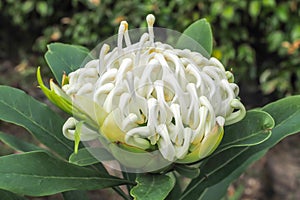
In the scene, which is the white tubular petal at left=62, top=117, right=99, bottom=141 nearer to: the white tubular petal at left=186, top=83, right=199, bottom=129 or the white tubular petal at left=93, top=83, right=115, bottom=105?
the white tubular petal at left=93, top=83, right=115, bottom=105

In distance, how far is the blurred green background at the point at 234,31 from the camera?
10.9ft

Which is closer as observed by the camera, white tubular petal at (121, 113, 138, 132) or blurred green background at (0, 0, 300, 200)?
white tubular petal at (121, 113, 138, 132)

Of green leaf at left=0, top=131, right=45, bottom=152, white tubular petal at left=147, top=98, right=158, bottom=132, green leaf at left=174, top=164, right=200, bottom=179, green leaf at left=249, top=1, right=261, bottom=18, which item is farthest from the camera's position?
green leaf at left=249, top=1, right=261, bottom=18

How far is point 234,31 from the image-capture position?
3.59 m

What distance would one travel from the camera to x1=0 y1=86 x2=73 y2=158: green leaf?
1.00 meters

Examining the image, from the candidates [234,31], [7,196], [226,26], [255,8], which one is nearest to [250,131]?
[7,196]

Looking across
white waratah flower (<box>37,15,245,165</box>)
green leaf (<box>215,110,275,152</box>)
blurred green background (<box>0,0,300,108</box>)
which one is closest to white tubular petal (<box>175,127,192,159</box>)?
white waratah flower (<box>37,15,245,165</box>)

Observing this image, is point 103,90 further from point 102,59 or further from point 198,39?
point 198,39

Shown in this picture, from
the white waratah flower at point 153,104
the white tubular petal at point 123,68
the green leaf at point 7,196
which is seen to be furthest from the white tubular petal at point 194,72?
the green leaf at point 7,196

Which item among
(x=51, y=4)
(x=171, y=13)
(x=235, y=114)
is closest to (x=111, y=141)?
(x=235, y=114)

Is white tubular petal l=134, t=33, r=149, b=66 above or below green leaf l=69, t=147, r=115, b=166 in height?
above

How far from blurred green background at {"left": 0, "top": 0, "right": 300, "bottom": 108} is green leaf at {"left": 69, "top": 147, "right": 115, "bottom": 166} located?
97.5 inches

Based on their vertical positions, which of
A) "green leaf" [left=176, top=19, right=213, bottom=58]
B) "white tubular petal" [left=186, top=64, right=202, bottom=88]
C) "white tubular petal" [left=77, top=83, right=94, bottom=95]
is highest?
"white tubular petal" [left=77, top=83, right=94, bottom=95]

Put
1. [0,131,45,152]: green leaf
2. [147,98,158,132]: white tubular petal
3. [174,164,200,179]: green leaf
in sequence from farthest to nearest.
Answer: [0,131,45,152]: green leaf
[174,164,200,179]: green leaf
[147,98,158,132]: white tubular petal
